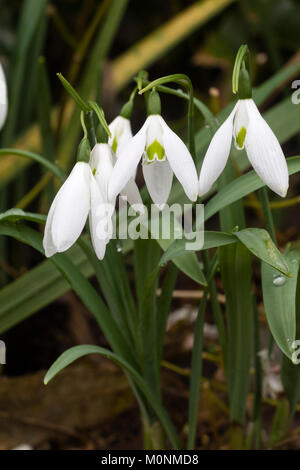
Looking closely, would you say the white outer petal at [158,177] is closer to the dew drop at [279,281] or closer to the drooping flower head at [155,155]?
the drooping flower head at [155,155]

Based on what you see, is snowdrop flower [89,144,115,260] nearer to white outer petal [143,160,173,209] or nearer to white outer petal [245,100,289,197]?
white outer petal [143,160,173,209]

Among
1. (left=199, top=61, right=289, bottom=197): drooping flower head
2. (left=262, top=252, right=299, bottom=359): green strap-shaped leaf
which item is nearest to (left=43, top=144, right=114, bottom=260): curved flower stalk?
(left=199, top=61, right=289, bottom=197): drooping flower head

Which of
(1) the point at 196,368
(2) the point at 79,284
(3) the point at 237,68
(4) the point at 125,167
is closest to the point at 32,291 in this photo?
(2) the point at 79,284

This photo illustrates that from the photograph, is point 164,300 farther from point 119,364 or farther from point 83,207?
point 83,207

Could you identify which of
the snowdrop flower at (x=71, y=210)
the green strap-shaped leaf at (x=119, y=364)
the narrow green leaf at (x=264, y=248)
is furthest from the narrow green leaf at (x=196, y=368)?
the snowdrop flower at (x=71, y=210)

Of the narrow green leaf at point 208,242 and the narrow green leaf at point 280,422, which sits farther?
the narrow green leaf at point 280,422

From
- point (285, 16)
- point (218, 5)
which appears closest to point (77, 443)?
point (218, 5)

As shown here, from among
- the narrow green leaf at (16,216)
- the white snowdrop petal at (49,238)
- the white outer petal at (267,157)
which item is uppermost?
the narrow green leaf at (16,216)
